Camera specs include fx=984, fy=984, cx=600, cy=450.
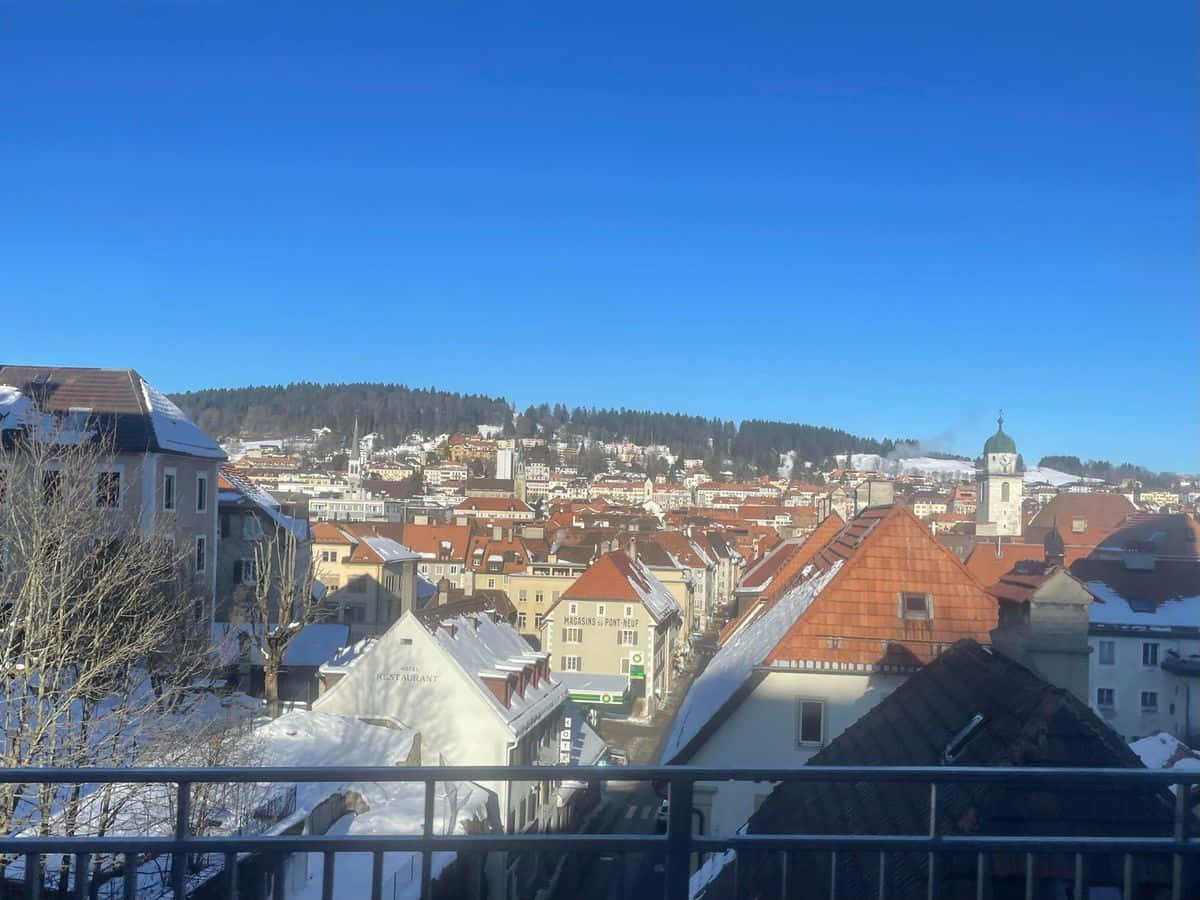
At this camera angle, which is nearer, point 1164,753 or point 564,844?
point 564,844

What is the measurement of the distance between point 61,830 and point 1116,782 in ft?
32.7

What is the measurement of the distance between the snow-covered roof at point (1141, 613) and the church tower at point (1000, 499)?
29.4 ft

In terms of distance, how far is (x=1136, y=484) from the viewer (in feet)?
77.4

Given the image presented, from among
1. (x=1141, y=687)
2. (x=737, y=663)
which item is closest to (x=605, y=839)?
(x=737, y=663)

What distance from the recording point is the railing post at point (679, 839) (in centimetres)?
286

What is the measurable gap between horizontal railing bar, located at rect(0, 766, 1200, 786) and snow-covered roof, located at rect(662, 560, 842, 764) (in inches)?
331

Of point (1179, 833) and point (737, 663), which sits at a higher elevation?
point (1179, 833)

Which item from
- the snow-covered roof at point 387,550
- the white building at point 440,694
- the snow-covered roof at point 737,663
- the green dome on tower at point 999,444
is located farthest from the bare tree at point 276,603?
the green dome on tower at point 999,444

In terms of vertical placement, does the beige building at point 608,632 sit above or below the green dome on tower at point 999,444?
below

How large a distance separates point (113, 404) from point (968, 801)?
807 inches

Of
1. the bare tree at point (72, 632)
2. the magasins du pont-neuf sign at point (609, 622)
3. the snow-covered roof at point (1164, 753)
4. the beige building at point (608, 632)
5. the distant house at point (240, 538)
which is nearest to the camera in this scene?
the bare tree at point (72, 632)

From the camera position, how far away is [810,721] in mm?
11148

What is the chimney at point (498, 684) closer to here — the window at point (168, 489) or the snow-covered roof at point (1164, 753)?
the window at point (168, 489)

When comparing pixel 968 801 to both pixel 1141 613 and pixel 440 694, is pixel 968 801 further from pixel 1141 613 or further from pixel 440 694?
pixel 1141 613
